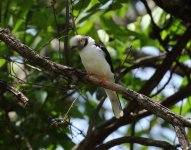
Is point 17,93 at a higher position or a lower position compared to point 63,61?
lower

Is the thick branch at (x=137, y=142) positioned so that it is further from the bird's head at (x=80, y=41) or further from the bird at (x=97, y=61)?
the bird's head at (x=80, y=41)

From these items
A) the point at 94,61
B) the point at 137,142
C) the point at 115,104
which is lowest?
the point at 137,142

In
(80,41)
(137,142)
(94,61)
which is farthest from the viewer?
(94,61)

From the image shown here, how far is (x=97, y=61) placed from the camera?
17.9ft

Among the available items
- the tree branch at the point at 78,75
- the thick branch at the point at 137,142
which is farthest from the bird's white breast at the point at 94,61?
the tree branch at the point at 78,75

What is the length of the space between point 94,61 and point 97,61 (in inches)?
1.2

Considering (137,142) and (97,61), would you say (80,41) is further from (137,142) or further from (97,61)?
(137,142)

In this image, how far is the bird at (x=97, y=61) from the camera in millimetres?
5398

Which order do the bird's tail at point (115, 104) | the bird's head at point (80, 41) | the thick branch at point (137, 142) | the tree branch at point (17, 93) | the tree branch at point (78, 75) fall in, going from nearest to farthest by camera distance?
the tree branch at point (78, 75) → the tree branch at point (17, 93) → the thick branch at point (137, 142) → the bird's head at point (80, 41) → the bird's tail at point (115, 104)

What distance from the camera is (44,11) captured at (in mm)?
5828

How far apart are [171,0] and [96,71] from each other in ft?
3.14

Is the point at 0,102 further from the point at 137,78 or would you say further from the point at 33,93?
the point at 137,78

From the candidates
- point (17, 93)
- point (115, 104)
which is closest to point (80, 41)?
point (115, 104)

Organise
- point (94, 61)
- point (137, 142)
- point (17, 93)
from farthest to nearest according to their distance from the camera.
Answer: point (94, 61)
point (137, 142)
point (17, 93)
